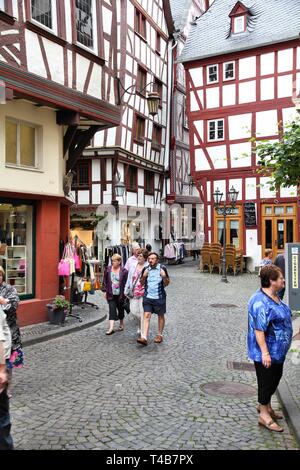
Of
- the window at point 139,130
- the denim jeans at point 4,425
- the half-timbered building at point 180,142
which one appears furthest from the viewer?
the half-timbered building at point 180,142

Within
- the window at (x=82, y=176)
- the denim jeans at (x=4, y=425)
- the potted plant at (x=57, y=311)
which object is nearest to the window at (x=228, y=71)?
the window at (x=82, y=176)

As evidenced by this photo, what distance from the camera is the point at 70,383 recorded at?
6672 mm

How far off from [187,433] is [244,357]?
3501 mm

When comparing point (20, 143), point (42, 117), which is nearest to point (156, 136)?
point (42, 117)

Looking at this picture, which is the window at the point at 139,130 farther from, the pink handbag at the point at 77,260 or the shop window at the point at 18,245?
the shop window at the point at 18,245

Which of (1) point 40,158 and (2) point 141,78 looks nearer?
(1) point 40,158

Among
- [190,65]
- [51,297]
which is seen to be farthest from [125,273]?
[190,65]

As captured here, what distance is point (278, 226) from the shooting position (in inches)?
915

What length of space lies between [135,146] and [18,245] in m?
16.6

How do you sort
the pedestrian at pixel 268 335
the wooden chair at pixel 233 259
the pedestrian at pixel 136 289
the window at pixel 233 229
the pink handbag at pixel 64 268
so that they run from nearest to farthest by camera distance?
the pedestrian at pixel 268 335, the pedestrian at pixel 136 289, the pink handbag at pixel 64 268, the wooden chair at pixel 233 259, the window at pixel 233 229

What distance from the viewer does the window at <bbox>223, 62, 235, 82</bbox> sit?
24269 millimetres

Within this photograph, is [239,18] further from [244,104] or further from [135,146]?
[135,146]

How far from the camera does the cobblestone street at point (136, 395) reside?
484 cm

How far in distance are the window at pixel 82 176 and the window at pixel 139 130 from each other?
11.5 ft
